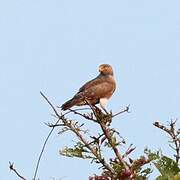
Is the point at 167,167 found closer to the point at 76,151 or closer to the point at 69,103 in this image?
the point at 76,151

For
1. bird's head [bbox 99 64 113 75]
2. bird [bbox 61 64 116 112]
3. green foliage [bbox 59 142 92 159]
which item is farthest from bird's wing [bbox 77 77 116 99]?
green foliage [bbox 59 142 92 159]

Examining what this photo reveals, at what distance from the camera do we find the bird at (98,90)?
757 cm

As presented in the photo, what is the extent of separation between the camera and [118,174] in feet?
8.12

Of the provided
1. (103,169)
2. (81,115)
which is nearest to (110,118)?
(81,115)

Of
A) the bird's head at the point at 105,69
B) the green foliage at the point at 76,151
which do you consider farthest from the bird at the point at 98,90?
the green foliage at the point at 76,151

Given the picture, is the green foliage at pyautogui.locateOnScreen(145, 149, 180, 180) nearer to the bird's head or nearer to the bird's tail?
the bird's tail

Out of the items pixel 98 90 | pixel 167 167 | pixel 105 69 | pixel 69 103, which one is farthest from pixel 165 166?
pixel 105 69

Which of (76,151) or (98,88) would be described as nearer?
(76,151)

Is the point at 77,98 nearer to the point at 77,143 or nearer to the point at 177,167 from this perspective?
the point at 77,143

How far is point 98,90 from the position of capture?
8.56 meters

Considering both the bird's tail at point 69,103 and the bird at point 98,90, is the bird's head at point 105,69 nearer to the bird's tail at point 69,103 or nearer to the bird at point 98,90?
the bird at point 98,90

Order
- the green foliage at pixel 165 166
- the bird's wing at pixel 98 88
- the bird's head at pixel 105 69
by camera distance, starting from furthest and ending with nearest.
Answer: the bird's head at pixel 105 69
the bird's wing at pixel 98 88
the green foliage at pixel 165 166

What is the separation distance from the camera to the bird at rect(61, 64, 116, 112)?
757 centimetres

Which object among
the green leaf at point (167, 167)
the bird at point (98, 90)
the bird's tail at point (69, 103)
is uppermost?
the bird at point (98, 90)
